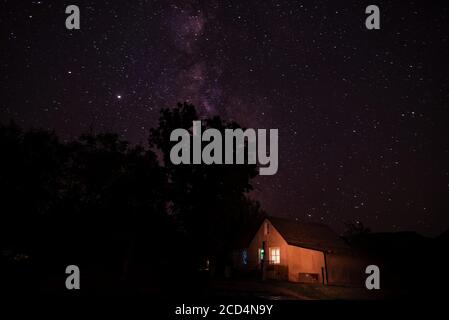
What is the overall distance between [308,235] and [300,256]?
12.6ft

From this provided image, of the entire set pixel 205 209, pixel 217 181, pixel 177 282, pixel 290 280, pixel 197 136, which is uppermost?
pixel 197 136

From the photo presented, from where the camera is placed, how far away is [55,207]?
3247 cm

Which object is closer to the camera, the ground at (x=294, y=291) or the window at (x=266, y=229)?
the ground at (x=294, y=291)

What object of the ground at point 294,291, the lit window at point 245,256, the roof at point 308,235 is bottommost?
the ground at point 294,291

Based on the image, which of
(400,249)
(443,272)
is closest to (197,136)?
(400,249)

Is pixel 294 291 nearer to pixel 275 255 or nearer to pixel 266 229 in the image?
pixel 275 255

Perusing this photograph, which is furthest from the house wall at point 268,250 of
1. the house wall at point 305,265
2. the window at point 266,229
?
the house wall at point 305,265

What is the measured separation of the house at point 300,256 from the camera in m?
29.4

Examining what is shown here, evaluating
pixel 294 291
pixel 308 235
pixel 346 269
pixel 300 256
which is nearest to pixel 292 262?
pixel 300 256

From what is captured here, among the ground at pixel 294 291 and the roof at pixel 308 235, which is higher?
the roof at pixel 308 235

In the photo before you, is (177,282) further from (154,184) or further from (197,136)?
(197,136)

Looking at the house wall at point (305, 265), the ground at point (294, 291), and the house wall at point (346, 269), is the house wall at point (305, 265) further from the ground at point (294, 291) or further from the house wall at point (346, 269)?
the ground at point (294, 291)

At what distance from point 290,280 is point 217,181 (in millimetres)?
11102

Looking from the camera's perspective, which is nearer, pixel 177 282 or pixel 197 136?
pixel 177 282
